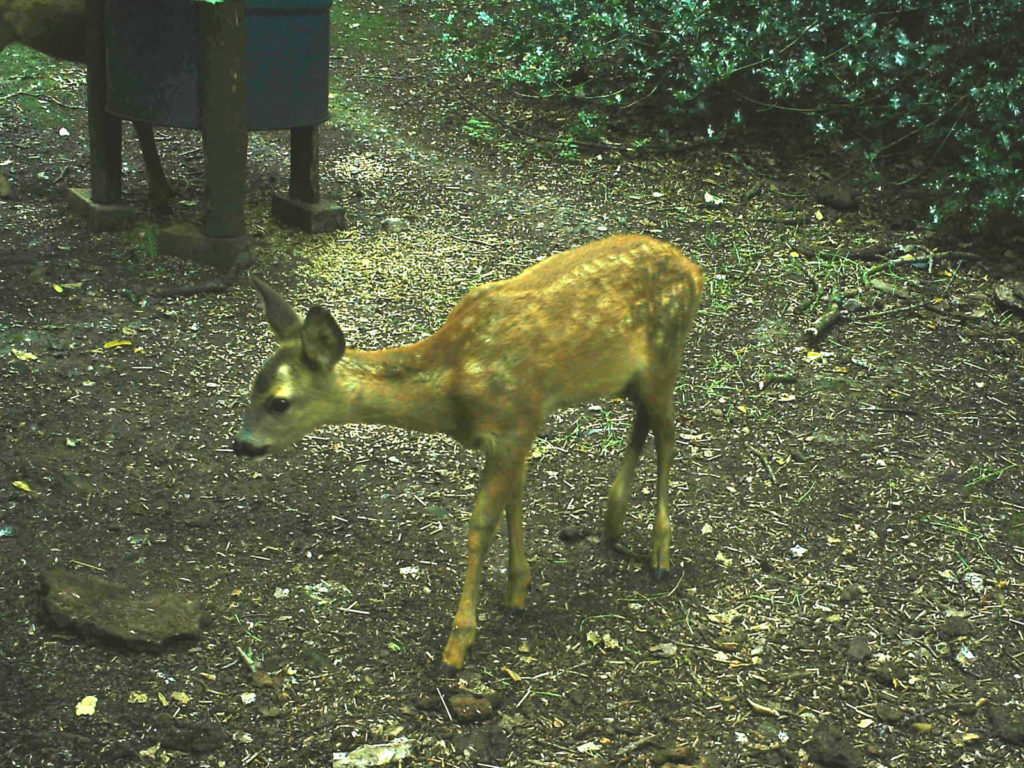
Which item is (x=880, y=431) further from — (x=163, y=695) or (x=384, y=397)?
(x=163, y=695)

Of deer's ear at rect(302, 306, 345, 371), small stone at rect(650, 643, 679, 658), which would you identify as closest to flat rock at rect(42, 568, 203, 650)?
deer's ear at rect(302, 306, 345, 371)

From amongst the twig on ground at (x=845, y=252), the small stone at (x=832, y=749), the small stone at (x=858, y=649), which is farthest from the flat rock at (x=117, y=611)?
the twig on ground at (x=845, y=252)

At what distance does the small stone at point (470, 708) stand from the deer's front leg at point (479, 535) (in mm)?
142

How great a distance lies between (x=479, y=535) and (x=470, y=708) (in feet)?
2.00

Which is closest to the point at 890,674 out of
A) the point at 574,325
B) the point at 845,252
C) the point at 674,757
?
the point at 674,757

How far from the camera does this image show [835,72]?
29.7ft

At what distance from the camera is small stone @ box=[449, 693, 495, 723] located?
4297 mm

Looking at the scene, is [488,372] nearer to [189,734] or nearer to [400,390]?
[400,390]

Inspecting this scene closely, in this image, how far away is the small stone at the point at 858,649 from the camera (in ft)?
15.5

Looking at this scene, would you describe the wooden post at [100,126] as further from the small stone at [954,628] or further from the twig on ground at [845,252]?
the small stone at [954,628]

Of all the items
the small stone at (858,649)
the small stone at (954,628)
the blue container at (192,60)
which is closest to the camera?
the small stone at (858,649)

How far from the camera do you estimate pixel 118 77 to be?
7.26 m

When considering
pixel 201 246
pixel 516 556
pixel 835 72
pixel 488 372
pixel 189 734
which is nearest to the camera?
pixel 189 734

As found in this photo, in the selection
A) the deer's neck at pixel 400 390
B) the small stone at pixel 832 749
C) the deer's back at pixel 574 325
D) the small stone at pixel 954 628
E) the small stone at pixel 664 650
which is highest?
the deer's back at pixel 574 325
